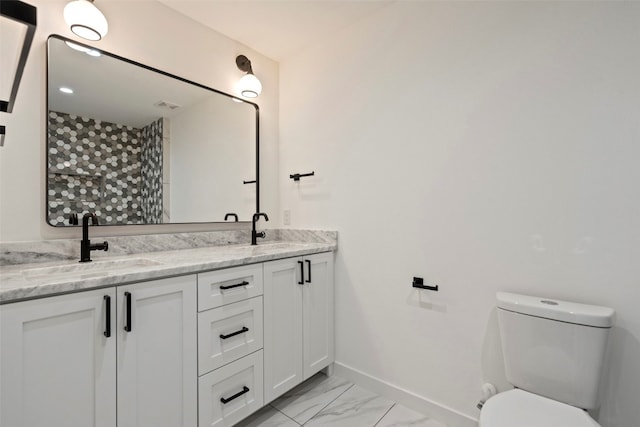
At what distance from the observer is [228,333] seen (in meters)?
1.42

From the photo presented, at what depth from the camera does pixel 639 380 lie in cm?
114

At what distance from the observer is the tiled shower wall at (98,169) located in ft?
4.65

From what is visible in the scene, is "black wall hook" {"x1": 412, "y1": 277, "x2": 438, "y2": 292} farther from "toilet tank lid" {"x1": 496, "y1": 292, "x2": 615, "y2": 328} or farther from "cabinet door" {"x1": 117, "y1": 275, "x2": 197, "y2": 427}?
"cabinet door" {"x1": 117, "y1": 275, "x2": 197, "y2": 427}

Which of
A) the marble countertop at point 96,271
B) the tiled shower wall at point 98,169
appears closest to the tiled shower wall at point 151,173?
the tiled shower wall at point 98,169

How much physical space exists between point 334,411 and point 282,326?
0.58 m

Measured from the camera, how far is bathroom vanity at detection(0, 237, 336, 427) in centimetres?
92

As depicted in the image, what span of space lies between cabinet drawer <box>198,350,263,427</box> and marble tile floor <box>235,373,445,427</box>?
0.69 feet

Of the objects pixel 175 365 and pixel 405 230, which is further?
pixel 405 230

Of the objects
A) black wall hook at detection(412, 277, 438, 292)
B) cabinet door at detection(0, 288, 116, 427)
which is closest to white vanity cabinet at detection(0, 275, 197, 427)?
cabinet door at detection(0, 288, 116, 427)

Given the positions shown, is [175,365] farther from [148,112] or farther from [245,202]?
[148,112]

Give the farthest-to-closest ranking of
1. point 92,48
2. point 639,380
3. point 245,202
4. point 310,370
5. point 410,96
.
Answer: point 245,202, point 310,370, point 410,96, point 92,48, point 639,380

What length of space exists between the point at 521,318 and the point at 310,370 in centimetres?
124

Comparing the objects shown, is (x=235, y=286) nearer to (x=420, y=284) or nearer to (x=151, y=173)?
(x=151, y=173)

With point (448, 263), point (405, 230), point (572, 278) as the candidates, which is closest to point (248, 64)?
point (405, 230)
